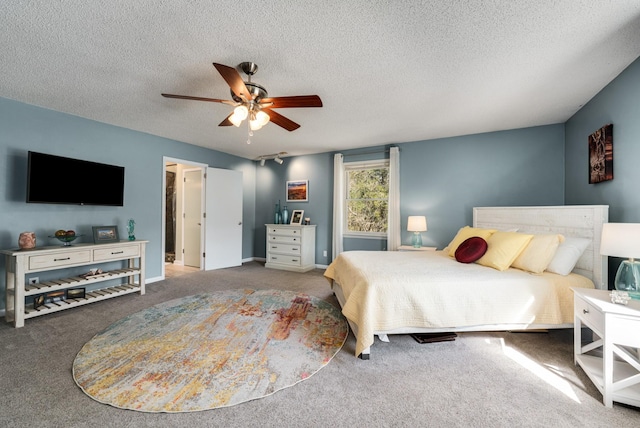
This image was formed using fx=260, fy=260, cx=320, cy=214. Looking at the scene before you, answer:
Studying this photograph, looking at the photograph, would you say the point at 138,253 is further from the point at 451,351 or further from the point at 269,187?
the point at 451,351

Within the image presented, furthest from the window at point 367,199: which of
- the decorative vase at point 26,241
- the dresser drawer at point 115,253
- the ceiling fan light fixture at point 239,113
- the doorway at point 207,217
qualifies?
the decorative vase at point 26,241

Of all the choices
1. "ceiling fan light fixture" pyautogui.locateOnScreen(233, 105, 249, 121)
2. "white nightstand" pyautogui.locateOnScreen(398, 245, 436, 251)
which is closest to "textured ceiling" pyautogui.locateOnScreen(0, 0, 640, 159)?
"ceiling fan light fixture" pyautogui.locateOnScreen(233, 105, 249, 121)

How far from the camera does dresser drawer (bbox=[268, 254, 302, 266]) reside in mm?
5152

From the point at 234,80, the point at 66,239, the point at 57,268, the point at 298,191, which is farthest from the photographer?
the point at 298,191

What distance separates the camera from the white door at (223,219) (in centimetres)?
514

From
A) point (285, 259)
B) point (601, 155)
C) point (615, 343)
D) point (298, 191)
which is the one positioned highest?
point (601, 155)

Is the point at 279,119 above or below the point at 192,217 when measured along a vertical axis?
above

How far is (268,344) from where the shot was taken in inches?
87.8

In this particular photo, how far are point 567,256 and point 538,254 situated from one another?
227mm

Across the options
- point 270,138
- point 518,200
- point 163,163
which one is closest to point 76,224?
point 163,163

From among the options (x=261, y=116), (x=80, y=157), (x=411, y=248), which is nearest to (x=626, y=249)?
(x=411, y=248)

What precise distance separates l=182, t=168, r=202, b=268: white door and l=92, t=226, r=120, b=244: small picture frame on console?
1797 mm

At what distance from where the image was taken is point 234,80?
1990 mm

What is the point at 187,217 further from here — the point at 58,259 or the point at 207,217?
the point at 58,259
